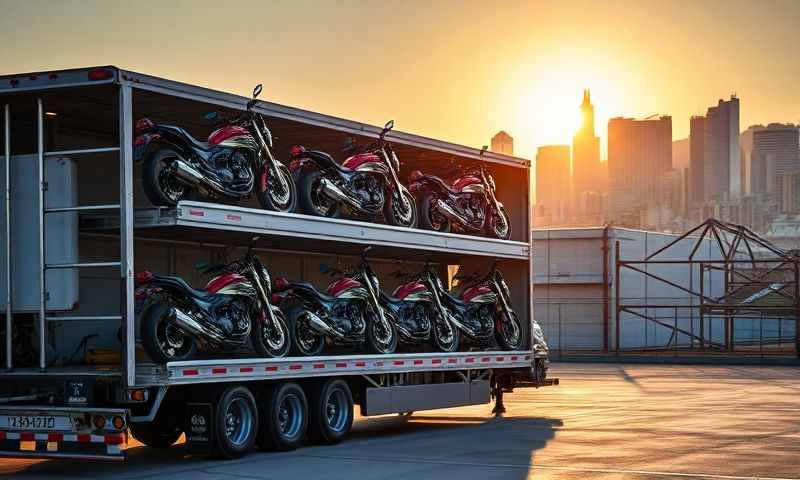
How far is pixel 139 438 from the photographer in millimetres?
16438

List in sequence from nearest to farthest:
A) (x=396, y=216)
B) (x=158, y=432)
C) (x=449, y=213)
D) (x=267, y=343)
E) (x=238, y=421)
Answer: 1. (x=238, y=421)
2. (x=267, y=343)
3. (x=158, y=432)
4. (x=396, y=216)
5. (x=449, y=213)

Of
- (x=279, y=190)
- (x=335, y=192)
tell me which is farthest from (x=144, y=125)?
(x=335, y=192)

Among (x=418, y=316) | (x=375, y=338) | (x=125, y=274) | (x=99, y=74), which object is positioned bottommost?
(x=375, y=338)

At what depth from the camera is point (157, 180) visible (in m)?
13.9

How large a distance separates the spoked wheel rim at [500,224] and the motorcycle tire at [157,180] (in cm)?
774

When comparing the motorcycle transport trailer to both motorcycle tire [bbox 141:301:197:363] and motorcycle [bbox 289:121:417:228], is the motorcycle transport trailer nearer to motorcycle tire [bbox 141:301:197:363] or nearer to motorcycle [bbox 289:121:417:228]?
motorcycle tire [bbox 141:301:197:363]

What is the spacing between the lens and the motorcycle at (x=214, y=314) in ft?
44.7

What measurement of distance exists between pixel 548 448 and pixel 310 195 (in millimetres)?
4305

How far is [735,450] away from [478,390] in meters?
5.41

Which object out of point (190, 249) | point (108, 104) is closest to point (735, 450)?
point (190, 249)

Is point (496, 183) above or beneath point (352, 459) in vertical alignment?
above

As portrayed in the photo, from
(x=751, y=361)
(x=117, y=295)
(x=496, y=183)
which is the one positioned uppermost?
(x=496, y=183)

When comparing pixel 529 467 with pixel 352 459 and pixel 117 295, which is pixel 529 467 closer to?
pixel 352 459

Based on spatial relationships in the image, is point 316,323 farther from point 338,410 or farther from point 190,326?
point 190,326
